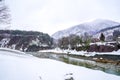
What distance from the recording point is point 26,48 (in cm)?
16050

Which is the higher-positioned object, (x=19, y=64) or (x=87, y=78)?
(x=19, y=64)

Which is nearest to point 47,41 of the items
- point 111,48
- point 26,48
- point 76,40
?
point 26,48

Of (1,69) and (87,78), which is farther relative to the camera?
(87,78)

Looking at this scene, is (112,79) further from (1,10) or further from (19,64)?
(1,10)

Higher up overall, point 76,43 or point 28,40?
point 28,40

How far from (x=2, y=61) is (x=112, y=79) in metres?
8.24

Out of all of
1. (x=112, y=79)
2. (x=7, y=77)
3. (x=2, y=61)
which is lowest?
(x=112, y=79)

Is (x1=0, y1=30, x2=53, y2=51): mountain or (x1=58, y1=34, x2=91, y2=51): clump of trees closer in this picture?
(x1=58, y1=34, x2=91, y2=51): clump of trees

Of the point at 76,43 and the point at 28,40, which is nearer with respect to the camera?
the point at 76,43

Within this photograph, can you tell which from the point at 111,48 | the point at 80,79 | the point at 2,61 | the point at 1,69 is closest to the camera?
the point at 1,69

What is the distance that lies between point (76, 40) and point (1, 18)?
82893 mm

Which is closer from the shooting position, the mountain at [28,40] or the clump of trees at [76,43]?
the clump of trees at [76,43]

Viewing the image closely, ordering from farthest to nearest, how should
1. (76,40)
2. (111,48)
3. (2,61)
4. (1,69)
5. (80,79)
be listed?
(76,40)
(111,48)
(80,79)
(2,61)
(1,69)

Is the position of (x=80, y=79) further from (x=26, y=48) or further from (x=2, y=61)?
(x=26, y=48)
